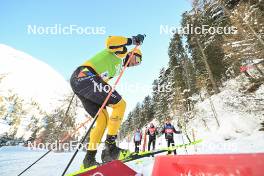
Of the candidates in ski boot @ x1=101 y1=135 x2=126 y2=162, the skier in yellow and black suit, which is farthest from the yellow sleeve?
ski boot @ x1=101 y1=135 x2=126 y2=162

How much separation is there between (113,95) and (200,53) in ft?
101

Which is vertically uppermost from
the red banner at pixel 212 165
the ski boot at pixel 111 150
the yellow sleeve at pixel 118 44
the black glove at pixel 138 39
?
the black glove at pixel 138 39

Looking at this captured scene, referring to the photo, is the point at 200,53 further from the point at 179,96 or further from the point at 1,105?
the point at 1,105

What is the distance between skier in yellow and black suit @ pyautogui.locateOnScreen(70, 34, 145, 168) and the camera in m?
4.03

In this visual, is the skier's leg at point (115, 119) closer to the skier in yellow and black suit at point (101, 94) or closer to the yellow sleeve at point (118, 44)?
the skier in yellow and black suit at point (101, 94)

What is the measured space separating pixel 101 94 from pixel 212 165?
95.6 inches

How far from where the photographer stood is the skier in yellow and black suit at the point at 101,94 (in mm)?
4031

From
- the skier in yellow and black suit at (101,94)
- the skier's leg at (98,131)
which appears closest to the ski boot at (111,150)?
the skier in yellow and black suit at (101,94)

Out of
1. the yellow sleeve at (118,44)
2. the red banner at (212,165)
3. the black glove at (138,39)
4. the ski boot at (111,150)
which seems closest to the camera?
the red banner at (212,165)

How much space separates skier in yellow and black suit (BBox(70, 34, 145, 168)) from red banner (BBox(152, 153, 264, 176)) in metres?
1.89

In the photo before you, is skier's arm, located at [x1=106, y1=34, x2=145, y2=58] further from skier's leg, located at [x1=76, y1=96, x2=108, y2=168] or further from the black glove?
skier's leg, located at [x1=76, y1=96, x2=108, y2=168]

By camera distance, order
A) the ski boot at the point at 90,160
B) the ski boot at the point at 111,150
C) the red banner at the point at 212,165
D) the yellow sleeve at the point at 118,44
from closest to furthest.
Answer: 1. the red banner at the point at 212,165
2. the ski boot at the point at 90,160
3. the ski boot at the point at 111,150
4. the yellow sleeve at the point at 118,44

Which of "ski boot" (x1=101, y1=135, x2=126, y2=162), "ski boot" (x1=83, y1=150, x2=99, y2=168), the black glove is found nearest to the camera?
"ski boot" (x1=83, y1=150, x2=99, y2=168)

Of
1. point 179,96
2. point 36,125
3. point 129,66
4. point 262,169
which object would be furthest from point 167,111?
point 262,169
